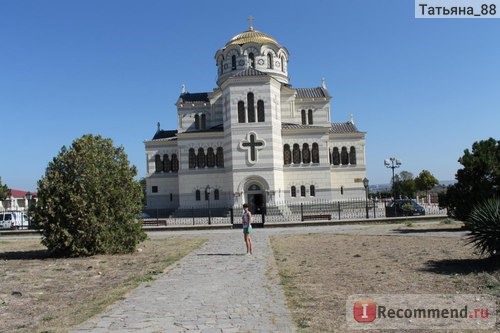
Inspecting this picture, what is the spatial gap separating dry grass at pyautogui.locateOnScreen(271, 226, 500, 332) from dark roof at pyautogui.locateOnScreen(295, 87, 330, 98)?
34.5 meters

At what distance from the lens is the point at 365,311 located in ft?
24.6

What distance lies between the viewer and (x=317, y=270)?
11664mm

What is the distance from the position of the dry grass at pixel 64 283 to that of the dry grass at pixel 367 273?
10.7ft

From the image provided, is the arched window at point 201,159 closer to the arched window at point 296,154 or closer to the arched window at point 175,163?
the arched window at point 175,163

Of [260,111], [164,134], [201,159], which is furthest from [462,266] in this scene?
[164,134]

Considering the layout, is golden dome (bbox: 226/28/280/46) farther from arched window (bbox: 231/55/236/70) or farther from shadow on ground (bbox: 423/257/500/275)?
shadow on ground (bbox: 423/257/500/275)

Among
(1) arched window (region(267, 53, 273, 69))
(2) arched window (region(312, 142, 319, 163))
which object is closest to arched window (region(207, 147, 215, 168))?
(2) arched window (region(312, 142, 319, 163))

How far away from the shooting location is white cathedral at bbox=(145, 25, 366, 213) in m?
42.0

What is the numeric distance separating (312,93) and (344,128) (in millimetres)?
4995

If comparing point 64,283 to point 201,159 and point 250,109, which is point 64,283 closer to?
point 250,109

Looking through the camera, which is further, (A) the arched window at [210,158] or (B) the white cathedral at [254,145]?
(A) the arched window at [210,158]

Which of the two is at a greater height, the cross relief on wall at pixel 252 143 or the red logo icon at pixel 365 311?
the cross relief on wall at pixel 252 143

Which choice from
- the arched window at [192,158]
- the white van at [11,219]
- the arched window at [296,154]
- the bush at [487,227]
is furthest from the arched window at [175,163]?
the bush at [487,227]

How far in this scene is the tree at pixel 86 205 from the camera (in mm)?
16203
